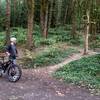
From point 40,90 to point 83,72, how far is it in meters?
3.55

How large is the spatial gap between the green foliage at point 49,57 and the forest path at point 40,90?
2.03m

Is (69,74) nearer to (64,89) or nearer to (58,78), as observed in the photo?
(58,78)

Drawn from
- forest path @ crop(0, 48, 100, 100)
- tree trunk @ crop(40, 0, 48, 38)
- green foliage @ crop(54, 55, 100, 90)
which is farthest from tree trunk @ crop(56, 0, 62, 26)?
forest path @ crop(0, 48, 100, 100)

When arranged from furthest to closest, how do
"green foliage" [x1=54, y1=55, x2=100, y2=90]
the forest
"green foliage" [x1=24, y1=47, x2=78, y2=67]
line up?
"green foliage" [x1=24, y1=47, x2=78, y2=67] < the forest < "green foliage" [x1=54, y1=55, x2=100, y2=90]

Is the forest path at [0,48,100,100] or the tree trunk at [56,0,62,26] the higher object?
the tree trunk at [56,0,62,26]

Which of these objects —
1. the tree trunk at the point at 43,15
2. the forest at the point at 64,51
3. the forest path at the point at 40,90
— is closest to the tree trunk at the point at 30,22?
the forest at the point at 64,51

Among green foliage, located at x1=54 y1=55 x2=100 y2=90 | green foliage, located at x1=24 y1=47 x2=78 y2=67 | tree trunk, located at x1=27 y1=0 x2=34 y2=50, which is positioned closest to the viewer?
green foliage, located at x1=54 y1=55 x2=100 y2=90

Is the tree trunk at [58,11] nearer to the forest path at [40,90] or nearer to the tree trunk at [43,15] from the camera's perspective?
the tree trunk at [43,15]

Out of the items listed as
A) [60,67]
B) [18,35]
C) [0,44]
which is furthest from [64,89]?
[18,35]

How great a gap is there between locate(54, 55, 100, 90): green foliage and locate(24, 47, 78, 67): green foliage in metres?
1.30

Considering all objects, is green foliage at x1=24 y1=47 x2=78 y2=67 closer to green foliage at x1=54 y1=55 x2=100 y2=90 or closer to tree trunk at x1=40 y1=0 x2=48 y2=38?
green foliage at x1=54 y1=55 x2=100 y2=90

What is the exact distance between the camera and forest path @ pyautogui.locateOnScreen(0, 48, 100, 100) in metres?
10.6

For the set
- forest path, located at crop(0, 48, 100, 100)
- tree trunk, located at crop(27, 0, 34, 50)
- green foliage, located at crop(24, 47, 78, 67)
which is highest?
tree trunk, located at crop(27, 0, 34, 50)

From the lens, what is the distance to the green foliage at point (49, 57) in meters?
16.2
